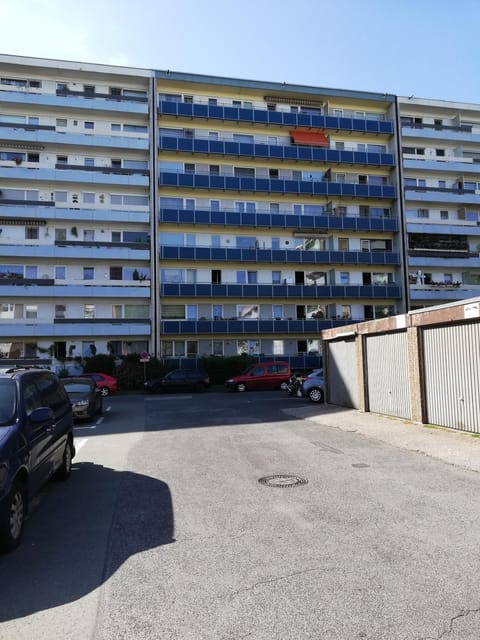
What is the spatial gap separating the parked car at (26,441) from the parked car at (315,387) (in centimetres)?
1489

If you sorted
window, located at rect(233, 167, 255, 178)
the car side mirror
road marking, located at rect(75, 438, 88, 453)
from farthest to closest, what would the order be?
window, located at rect(233, 167, 255, 178), road marking, located at rect(75, 438, 88, 453), the car side mirror

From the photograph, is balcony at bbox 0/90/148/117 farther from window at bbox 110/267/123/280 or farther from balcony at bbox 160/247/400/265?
window at bbox 110/267/123/280

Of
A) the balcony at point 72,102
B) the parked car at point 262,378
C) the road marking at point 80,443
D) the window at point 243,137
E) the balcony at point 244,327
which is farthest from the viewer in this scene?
the window at point 243,137

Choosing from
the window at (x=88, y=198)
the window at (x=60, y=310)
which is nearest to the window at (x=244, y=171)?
the window at (x=88, y=198)

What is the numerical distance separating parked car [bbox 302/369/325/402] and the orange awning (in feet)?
91.2

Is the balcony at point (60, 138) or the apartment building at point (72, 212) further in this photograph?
the balcony at point (60, 138)

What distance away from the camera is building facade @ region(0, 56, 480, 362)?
39.2 meters

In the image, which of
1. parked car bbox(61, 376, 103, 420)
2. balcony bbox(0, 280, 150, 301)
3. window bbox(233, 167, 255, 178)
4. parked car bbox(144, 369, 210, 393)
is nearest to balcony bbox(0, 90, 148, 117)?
window bbox(233, 167, 255, 178)

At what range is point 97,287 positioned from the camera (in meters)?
39.2

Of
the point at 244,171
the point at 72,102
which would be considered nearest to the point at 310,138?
the point at 244,171

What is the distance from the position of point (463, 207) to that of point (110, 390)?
117ft

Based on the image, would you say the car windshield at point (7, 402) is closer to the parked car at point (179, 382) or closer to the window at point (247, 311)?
the parked car at point (179, 382)

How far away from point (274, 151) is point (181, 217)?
9.86 meters

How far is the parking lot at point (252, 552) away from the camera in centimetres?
350
